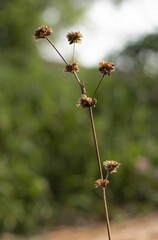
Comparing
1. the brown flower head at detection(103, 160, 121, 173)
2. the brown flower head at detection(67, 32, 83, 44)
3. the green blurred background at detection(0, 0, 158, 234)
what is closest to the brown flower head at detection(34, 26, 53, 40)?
the brown flower head at detection(67, 32, 83, 44)

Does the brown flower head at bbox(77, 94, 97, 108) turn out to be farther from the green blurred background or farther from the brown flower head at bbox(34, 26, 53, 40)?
the green blurred background

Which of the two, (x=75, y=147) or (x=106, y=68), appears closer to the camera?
(x=106, y=68)

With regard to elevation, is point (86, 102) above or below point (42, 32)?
below

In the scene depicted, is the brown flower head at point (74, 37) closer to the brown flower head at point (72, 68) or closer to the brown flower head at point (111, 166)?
the brown flower head at point (72, 68)

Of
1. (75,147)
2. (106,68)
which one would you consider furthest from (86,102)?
(75,147)

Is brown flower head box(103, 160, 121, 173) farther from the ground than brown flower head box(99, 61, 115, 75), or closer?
closer

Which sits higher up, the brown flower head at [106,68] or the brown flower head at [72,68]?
the brown flower head at [72,68]

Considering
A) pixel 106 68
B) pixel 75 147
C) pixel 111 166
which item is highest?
pixel 75 147

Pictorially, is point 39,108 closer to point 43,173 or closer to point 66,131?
point 66,131

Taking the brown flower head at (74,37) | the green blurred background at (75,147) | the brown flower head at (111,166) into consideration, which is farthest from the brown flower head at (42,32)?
the green blurred background at (75,147)

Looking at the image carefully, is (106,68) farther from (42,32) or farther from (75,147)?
(75,147)
